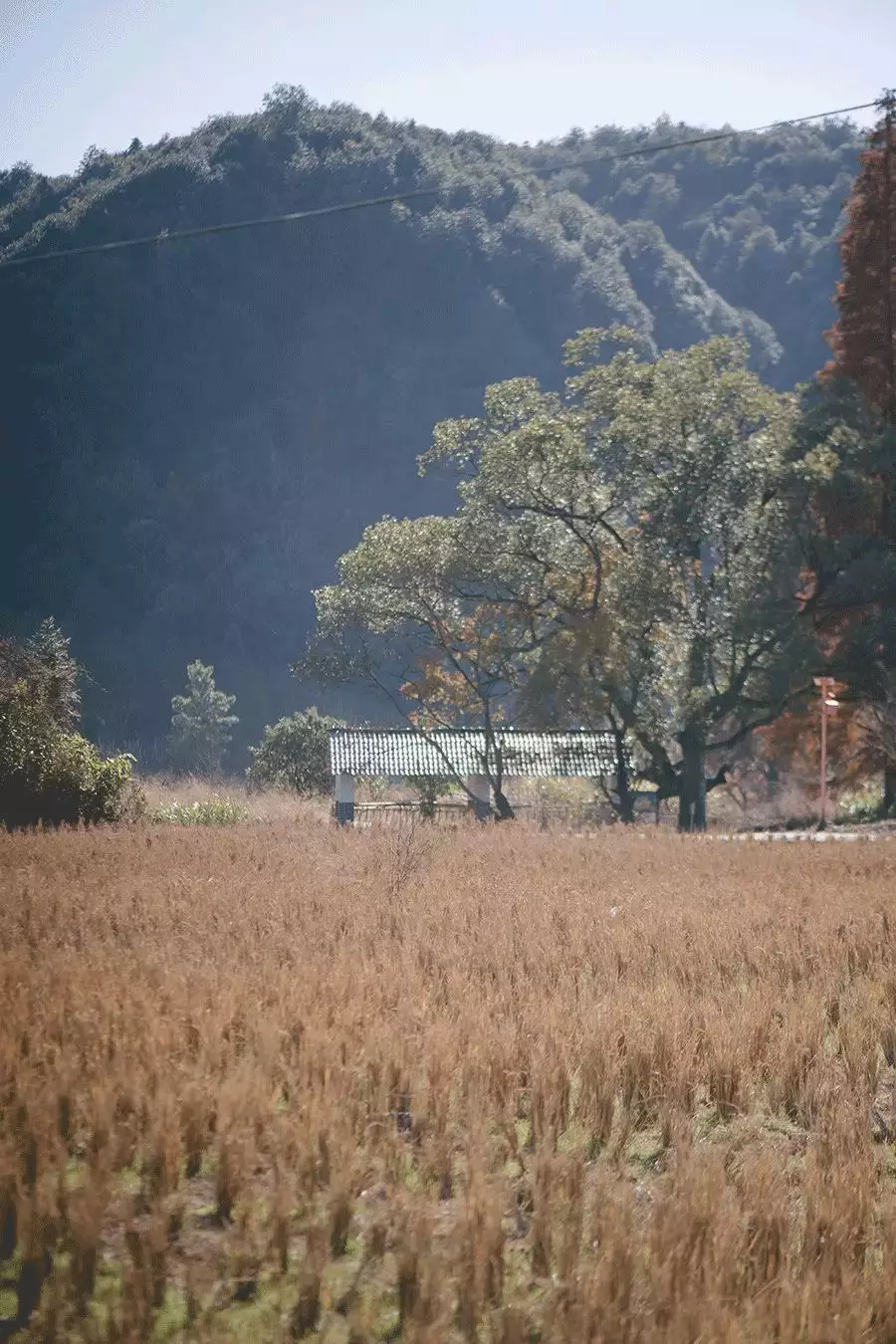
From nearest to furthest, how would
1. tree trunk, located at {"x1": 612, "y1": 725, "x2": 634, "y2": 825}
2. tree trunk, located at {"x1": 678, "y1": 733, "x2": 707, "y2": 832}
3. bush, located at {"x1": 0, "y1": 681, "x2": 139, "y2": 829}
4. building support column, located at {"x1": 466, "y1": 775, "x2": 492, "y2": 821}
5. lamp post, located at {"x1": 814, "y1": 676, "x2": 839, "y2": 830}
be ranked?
bush, located at {"x1": 0, "y1": 681, "x2": 139, "y2": 829}, lamp post, located at {"x1": 814, "y1": 676, "x2": 839, "y2": 830}, tree trunk, located at {"x1": 678, "y1": 733, "x2": 707, "y2": 832}, tree trunk, located at {"x1": 612, "y1": 725, "x2": 634, "y2": 825}, building support column, located at {"x1": 466, "y1": 775, "x2": 492, "y2": 821}

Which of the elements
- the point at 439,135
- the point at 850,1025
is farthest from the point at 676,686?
the point at 439,135

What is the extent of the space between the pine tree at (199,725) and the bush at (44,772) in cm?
4223

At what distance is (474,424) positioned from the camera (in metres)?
29.8

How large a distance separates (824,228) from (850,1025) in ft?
429

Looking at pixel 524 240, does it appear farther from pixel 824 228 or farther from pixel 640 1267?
pixel 640 1267

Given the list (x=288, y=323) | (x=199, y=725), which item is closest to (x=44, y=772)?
(x=199, y=725)

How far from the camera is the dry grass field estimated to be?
390cm

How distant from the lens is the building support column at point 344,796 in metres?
29.7

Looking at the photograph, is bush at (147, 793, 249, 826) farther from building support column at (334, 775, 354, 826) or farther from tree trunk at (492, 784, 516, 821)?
tree trunk at (492, 784, 516, 821)

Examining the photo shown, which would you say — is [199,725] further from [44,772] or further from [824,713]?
[44,772]

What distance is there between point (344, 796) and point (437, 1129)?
2569cm

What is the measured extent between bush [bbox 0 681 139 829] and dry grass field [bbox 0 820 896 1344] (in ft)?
35.0

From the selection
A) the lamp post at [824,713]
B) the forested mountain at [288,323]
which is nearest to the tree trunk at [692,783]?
the lamp post at [824,713]

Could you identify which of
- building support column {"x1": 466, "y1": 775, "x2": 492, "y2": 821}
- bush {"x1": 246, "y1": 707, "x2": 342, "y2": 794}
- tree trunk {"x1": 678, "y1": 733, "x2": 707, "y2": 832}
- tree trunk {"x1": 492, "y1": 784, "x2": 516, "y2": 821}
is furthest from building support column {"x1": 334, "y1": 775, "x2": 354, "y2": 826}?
bush {"x1": 246, "y1": 707, "x2": 342, "y2": 794}
